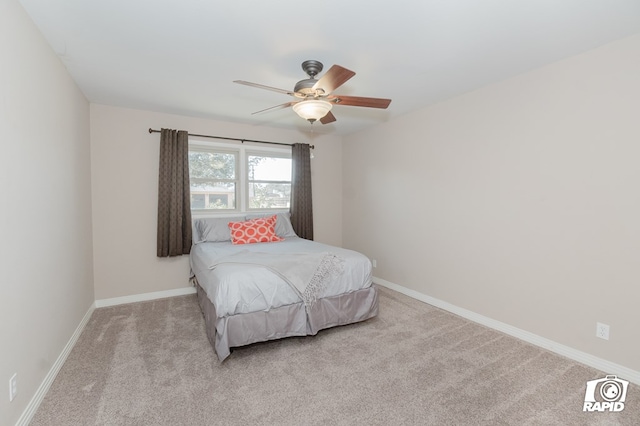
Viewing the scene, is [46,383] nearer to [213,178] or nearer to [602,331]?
[213,178]

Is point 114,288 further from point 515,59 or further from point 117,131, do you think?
point 515,59

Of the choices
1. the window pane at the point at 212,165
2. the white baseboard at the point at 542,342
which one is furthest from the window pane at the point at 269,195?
the white baseboard at the point at 542,342

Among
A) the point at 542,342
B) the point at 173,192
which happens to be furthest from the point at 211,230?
the point at 542,342

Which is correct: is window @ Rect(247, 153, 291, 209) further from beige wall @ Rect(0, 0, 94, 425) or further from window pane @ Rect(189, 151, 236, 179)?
beige wall @ Rect(0, 0, 94, 425)

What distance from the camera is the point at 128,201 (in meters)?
3.66

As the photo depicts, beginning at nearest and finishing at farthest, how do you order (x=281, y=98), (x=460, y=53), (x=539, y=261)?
(x=460, y=53), (x=539, y=261), (x=281, y=98)

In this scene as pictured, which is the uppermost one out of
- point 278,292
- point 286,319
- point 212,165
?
point 212,165

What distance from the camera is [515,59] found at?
7.85 ft

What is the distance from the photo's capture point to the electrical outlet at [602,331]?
7.24ft

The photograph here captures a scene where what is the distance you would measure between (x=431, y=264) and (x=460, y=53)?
227 centimetres

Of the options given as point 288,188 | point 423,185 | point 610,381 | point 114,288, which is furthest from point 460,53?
point 114,288

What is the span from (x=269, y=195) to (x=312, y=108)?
2.44 meters

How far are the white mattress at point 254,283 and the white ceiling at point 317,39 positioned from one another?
5.53ft

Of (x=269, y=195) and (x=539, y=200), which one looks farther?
(x=269, y=195)
